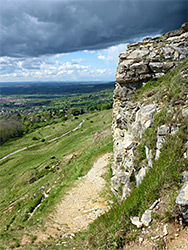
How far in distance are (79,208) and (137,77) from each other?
15.0 m

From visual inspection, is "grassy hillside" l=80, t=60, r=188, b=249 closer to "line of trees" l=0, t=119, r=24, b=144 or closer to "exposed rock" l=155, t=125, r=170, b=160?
"exposed rock" l=155, t=125, r=170, b=160

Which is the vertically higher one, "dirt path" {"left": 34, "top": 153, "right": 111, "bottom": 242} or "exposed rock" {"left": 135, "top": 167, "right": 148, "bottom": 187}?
"exposed rock" {"left": 135, "top": 167, "right": 148, "bottom": 187}

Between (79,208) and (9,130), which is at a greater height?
(79,208)

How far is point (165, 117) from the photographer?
10156 millimetres

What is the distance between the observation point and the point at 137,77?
16297 mm

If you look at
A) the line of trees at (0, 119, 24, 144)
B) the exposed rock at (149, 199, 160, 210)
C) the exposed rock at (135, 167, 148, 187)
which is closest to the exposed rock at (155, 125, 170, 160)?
the exposed rock at (135, 167, 148, 187)

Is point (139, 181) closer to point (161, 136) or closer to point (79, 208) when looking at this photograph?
point (161, 136)

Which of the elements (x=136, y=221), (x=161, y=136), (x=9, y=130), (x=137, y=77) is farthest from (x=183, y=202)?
(x=9, y=130)

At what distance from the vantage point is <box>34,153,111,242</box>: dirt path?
1416 cm

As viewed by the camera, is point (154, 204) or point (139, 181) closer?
point (154, 204)

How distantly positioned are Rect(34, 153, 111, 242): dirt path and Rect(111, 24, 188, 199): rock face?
3206 millimetres

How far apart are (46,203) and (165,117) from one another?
60.7 feet

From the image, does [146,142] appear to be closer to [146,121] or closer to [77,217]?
[146,121]

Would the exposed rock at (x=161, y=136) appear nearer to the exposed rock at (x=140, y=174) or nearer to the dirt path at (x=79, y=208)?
the exposed rock at (x=140, y=174)
